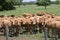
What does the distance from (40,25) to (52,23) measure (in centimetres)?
424

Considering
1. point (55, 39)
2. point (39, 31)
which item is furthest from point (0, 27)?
point (55, 39)

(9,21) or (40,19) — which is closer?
(9,21)

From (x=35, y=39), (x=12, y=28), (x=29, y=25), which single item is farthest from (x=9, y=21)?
(x=35, y=39)

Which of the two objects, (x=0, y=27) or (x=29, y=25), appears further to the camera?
(x=29, y=25)

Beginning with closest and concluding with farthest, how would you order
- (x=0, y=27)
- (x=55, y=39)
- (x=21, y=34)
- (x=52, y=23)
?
(x=55, y=39) < (x=52, y=23) < (x=0, y=27) < (x=21, y=34)

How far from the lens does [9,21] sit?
18.5 metres

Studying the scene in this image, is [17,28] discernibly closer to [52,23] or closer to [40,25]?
[40,25]

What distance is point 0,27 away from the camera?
18.1m

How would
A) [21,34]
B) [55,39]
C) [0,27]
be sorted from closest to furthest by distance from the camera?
1. [55,39]
2. [0,27]
3. [21,34]

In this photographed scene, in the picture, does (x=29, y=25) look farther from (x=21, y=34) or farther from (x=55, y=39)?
(x=55, y=39)

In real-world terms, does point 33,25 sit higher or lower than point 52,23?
lower

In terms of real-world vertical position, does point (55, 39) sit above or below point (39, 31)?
above

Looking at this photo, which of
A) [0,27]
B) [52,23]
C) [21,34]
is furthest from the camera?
[21,34]

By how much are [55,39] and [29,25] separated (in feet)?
18.4
